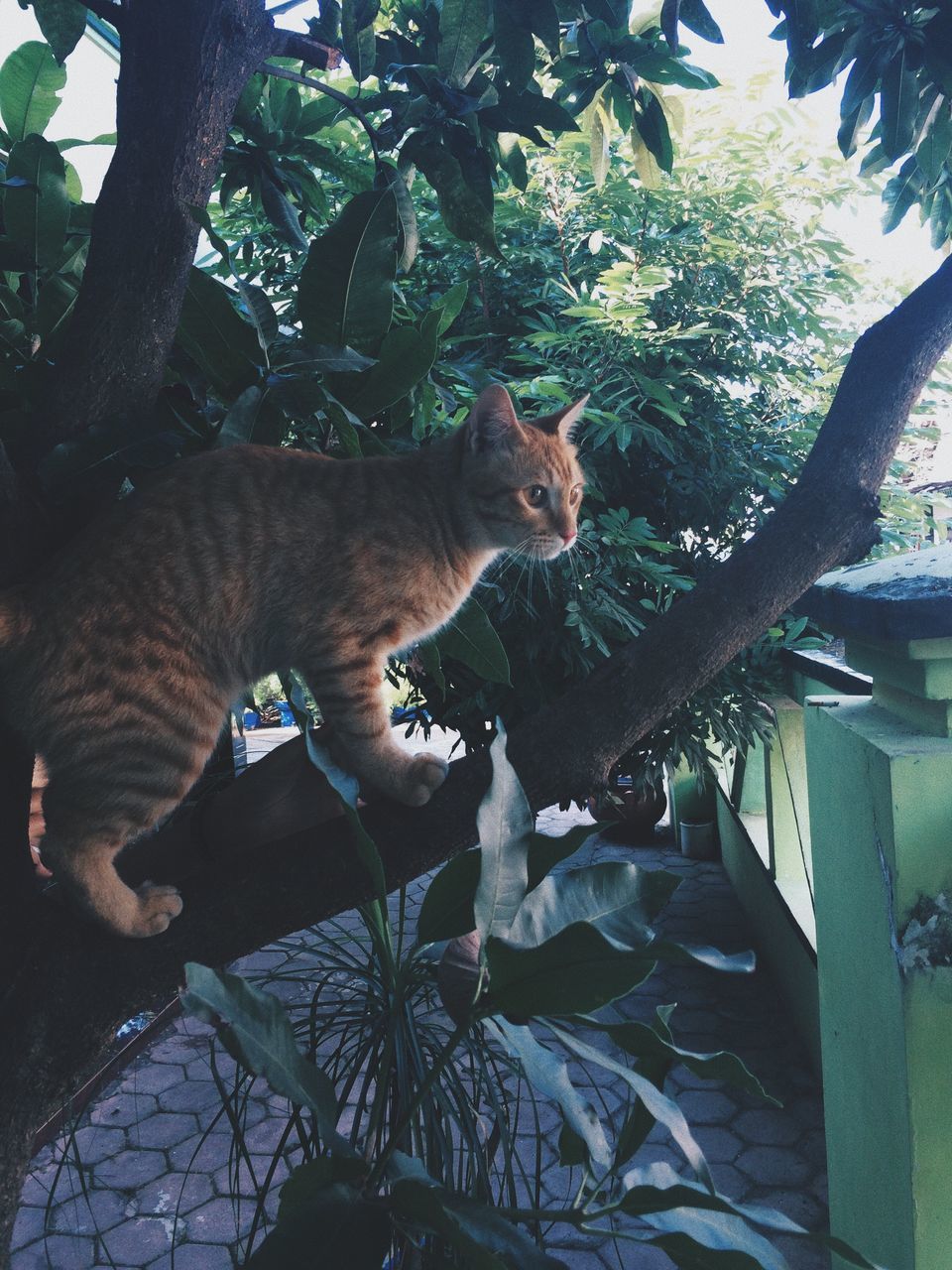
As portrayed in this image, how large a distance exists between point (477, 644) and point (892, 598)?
0.62m

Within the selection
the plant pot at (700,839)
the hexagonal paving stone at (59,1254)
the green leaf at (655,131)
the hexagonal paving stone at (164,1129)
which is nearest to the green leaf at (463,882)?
the green leaf at (655,131)

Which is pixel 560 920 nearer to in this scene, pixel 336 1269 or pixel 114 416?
pixel 336 1269

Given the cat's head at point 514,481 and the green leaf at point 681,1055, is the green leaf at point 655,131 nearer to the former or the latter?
the cat's head at point 514,481

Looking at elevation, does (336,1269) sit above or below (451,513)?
below

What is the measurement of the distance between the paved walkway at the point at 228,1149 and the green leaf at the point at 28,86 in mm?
1560

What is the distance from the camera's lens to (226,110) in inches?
40.6

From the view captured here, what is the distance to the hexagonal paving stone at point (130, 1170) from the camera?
259 centimetres

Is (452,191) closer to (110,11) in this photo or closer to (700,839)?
(110,11)

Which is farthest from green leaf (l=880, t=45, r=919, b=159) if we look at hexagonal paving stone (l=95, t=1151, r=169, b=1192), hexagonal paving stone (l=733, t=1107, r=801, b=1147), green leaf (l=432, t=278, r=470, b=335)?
hexagonal paving stone (l=95, t=1151, r=169, b=1192)

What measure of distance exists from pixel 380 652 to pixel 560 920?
61 cm

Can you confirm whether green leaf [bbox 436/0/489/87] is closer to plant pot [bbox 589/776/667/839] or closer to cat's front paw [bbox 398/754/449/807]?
cat's front paw [bbox 398/754/449/807]

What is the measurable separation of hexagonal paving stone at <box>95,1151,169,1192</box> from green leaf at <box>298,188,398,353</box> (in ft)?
8.03

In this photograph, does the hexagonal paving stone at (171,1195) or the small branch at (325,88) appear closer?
the small branch at (325,88)

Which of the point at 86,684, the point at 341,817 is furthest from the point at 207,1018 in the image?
the point at 86,684
